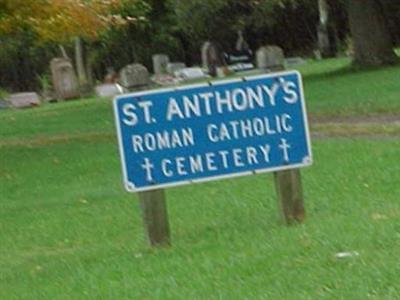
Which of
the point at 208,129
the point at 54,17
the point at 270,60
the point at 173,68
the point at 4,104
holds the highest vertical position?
the point at 54,17

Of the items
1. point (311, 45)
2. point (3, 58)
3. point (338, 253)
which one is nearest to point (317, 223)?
point (338, 253)

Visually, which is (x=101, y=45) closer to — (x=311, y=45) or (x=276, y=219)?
(x=311, y=45)

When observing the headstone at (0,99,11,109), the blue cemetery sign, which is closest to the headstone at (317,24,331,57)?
the headstone at (0,99,11,109)

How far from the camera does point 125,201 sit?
51.1 feet

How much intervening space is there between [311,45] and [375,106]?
1336 inches

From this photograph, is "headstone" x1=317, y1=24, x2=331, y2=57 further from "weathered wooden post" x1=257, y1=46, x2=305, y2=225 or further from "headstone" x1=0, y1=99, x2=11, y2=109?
"weathered wooden post" x1=257, y1=46, x2=305, y2=225

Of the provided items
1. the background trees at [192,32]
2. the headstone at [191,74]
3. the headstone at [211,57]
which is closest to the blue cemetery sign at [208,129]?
the background trees at [192,32]

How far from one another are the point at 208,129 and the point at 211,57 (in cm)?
4228

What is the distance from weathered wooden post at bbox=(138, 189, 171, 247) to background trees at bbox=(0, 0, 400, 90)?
15360mm

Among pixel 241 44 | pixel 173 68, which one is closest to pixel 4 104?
pixel 173 68

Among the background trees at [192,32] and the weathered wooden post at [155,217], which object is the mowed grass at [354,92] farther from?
the weathered wooden post at [155,217]

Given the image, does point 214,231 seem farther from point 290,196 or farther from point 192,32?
point 192,32

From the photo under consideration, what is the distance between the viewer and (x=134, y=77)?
10.6 meters

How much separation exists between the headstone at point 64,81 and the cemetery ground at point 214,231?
2611 centimetres
